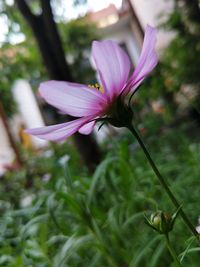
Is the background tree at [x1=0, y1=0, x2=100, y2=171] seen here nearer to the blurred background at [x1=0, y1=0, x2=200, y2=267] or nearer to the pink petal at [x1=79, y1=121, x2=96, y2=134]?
the blurred background at [x1=0, y1=0, x2=200, y2=267]

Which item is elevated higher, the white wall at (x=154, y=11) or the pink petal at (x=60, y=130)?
the white wall at (x=154, y=11)

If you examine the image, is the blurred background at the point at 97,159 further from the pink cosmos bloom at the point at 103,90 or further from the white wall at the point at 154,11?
the pink cosmos bloom at the point at 103,90

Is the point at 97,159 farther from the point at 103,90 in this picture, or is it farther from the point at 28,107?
the point at 28,107

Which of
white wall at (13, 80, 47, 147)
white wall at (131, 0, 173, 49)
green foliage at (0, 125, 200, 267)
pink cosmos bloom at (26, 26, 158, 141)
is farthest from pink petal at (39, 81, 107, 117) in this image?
white wall at (13, 80, 47, 147)

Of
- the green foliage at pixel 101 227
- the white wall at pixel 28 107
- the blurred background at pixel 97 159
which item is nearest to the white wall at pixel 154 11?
the blurred background at pixel 97 159

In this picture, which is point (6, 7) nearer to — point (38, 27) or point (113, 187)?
point (38, 27)

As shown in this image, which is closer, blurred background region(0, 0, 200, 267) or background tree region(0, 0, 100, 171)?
blurred background region(0, 0, 200, 267)
